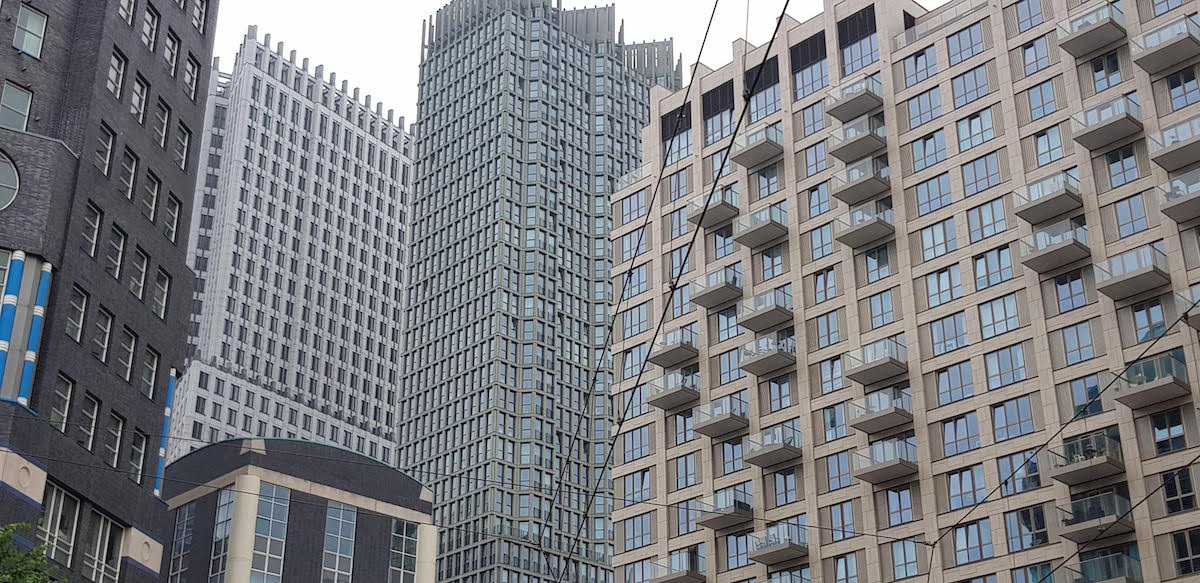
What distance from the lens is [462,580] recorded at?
152 m

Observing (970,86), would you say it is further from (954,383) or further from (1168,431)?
(1168,431)

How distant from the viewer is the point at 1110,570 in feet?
206

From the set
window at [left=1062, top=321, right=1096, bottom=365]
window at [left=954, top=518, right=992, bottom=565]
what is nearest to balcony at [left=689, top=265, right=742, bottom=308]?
window at [left=954, top=518, right=992, bottom=565]

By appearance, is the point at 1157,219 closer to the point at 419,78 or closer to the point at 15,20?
the point at 15,20

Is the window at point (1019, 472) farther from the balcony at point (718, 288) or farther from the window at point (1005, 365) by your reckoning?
the balcony at point (718, 288)

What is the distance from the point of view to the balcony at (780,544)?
76938mm

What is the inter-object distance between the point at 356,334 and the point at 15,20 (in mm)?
130110

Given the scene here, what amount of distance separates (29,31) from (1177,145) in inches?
2064

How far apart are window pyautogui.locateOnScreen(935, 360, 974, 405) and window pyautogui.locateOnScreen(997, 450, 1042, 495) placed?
4648 millimetres

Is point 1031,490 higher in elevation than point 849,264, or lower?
lower

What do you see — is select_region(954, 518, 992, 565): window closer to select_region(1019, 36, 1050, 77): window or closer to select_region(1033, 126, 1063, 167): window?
select_region(1033, 126, 1063, 167): window

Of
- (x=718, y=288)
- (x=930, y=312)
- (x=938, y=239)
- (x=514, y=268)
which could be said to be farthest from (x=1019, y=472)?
(x=514, y=268)

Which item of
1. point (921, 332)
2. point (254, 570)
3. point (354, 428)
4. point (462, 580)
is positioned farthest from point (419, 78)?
point (921, 332)

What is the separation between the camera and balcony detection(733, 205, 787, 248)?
85938 millimetres
